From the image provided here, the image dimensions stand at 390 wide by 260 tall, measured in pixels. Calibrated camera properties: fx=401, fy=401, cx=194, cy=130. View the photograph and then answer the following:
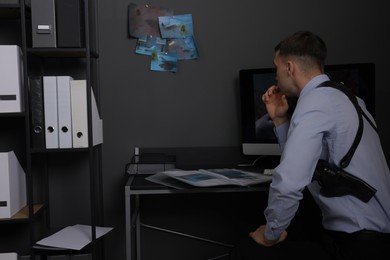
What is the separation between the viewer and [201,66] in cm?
252

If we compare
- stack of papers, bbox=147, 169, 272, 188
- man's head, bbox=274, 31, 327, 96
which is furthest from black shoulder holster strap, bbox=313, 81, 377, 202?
stack of papers, bbox=147, 169, 272, 188

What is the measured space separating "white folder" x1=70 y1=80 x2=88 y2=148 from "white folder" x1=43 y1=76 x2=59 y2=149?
84 millimetres

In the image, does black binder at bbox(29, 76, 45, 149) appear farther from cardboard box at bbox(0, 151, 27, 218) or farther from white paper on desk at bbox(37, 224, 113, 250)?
white paper on desk at bbox(37, 224, 113, 250)

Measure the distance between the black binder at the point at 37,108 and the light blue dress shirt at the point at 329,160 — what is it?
4.01 ft

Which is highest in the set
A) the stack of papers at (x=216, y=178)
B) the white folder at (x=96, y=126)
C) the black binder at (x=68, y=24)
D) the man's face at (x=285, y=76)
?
the black binder at (x=68, y=24)

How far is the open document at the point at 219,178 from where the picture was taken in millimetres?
1806

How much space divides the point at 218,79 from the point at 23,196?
1326 mm

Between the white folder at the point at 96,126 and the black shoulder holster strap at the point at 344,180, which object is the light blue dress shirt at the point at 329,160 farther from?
the white folder at the point at 96,126

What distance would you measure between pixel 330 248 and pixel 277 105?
0.70m

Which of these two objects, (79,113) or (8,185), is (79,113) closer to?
(79,113)

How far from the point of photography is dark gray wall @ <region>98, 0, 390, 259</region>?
2.49m

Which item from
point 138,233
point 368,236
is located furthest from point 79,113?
point 368,236

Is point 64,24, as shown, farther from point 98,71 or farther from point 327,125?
point 327,125

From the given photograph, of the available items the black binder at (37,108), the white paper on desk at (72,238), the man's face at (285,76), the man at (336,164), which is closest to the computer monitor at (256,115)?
the man's face at (285,76)
